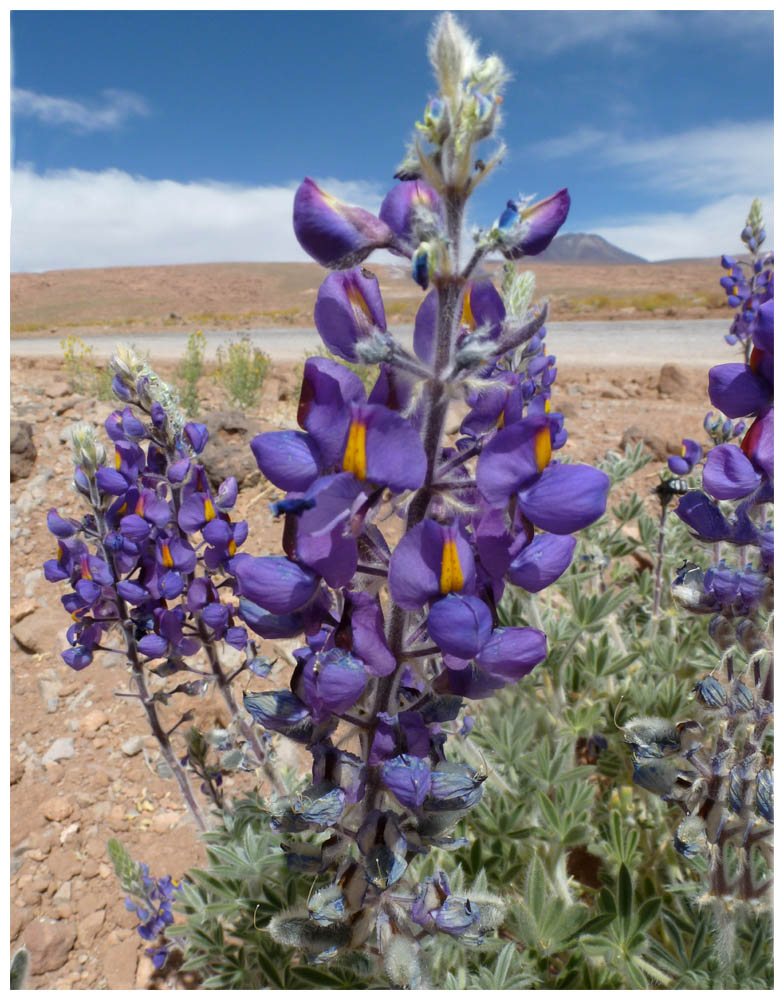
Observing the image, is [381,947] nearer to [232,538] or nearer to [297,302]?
[232,538]

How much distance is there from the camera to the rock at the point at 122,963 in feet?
7.59

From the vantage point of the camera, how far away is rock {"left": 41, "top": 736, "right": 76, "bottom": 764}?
124 inches

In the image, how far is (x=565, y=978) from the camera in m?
1.67

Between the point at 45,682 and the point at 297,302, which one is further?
the point at 297,302

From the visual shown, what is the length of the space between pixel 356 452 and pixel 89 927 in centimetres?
243

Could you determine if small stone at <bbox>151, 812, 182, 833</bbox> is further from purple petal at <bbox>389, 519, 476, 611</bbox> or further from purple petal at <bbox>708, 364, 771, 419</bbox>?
purple petal at <bbox>708, 364, 771, 419</bbox>

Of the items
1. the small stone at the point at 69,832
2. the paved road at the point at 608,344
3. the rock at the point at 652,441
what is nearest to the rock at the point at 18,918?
the small stone at the point at 69,832

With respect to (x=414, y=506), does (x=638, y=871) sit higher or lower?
lower

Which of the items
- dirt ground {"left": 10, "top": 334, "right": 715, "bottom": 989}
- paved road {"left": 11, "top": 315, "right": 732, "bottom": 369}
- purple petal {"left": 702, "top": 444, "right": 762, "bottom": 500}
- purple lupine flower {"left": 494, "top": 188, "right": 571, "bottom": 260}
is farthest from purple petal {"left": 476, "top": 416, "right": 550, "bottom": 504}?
paved road {"left": 11, "top": 315, "right": 732, "bottom": 369}

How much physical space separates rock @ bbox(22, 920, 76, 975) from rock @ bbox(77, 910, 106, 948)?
0.09 feet

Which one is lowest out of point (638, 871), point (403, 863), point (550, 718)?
point (638, 871)
